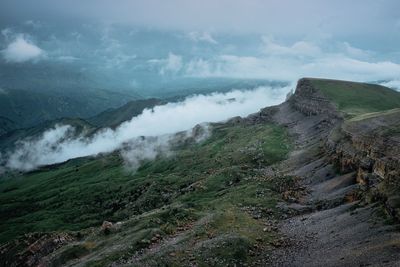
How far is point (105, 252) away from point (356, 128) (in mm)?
98998

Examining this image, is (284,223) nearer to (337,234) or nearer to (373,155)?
(337,234)

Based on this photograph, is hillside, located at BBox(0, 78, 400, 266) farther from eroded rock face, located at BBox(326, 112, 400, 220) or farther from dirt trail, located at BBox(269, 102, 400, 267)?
eroded rock face, located at BBox(326, 112, 400, 220)

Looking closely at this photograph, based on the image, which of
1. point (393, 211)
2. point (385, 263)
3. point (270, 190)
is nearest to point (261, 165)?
point (270, 190)


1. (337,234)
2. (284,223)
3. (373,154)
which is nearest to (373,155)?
(373,154)

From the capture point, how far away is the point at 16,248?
156 metres

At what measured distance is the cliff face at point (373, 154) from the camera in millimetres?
86062

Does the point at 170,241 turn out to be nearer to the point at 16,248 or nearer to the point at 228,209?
the point at 228,209

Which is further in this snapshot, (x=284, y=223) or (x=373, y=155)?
(x=373, y=155)

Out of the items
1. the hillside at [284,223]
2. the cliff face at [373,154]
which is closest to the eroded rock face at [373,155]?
the cliff face at [373,154]

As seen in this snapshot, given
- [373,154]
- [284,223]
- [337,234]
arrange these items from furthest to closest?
[373,154], [284,223], [337,234]

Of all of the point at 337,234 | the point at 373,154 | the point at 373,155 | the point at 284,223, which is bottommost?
the point at 284,223

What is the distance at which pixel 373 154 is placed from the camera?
119562mm

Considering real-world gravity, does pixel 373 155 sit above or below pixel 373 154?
below

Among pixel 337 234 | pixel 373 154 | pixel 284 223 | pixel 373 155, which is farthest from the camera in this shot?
pixel 373 154
